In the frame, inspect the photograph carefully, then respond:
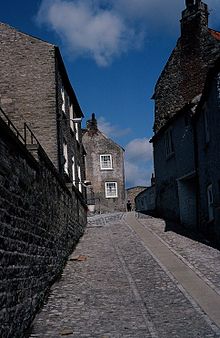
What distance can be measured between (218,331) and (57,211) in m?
6.31

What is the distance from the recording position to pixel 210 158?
18094 millimetres

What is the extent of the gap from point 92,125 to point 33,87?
28791mm

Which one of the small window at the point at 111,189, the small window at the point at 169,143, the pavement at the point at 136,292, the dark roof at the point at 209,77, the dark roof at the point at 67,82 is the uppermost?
the dark roof at the point at 67,82

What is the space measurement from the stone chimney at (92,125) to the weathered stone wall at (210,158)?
92.4 ft

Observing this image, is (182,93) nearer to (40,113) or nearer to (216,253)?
(40,113)

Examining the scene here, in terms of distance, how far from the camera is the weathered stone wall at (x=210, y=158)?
16.7m

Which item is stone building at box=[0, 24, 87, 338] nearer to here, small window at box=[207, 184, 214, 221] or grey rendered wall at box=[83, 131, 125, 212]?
small window at box=[207, 184, 214, 221]

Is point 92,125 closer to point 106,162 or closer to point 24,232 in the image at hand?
point 106,162

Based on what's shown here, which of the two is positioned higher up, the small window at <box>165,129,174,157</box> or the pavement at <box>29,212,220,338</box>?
the small window at <box>165,129,174,157</box>

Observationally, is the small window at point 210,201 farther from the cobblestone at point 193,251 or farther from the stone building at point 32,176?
the stone building at point 32,176

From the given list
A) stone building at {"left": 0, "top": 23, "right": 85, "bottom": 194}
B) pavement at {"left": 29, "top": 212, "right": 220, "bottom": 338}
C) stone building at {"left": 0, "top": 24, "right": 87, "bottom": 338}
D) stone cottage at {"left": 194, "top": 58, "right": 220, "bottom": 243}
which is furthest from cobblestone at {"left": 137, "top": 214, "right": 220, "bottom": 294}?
stone building at {"left": 0, "top": 23, "right": 85, "bottom": 194}

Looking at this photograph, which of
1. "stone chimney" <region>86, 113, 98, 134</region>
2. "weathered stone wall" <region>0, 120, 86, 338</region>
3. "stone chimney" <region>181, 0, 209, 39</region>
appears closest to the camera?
"weathered stone wall" <region>0, 120, 86, 338</region>

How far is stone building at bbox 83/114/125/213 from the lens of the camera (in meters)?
46.3

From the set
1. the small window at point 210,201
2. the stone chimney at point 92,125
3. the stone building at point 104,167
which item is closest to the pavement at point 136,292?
the small window at point 210,201
